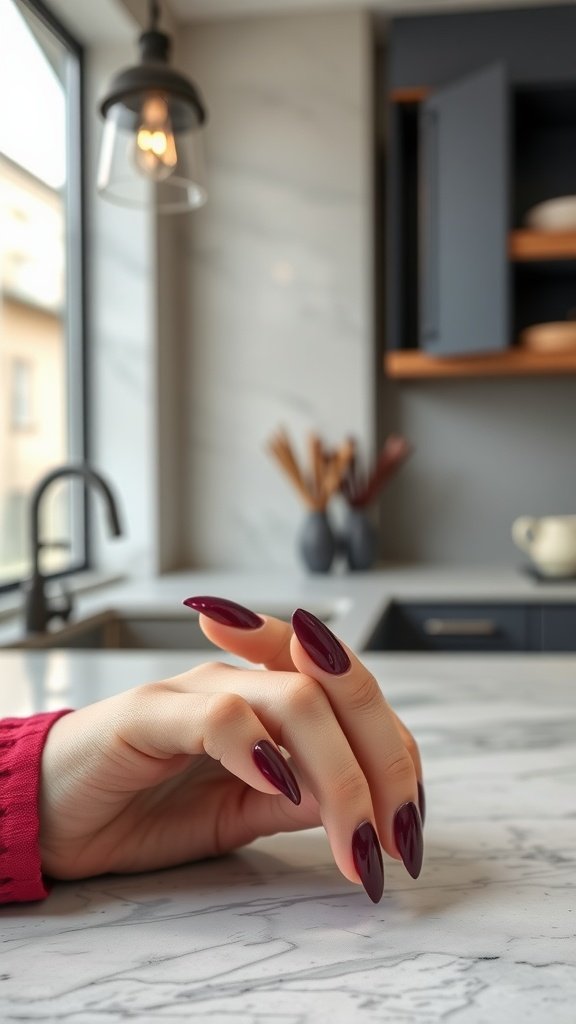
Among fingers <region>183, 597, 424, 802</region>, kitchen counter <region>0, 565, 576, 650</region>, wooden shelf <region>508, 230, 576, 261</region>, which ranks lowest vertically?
kitchen counter <region>0, 565, 576, 650</region>

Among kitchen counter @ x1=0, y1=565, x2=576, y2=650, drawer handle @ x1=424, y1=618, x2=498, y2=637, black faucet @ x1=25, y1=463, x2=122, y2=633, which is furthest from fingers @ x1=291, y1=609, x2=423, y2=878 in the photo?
drawer handle @ x1=424, y1=618, x2=498, y2=637

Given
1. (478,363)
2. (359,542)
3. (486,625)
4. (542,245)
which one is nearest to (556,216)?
(542,245)

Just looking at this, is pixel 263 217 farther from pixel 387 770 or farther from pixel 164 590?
pixel 387 770

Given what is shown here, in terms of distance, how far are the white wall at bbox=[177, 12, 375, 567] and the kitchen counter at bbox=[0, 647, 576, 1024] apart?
2316mm

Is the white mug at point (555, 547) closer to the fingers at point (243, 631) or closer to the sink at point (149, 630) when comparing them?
the sink at point (149, 630)

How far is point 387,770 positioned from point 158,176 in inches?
54.4

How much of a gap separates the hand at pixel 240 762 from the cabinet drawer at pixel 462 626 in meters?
1.84

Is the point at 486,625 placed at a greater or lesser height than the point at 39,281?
lesser

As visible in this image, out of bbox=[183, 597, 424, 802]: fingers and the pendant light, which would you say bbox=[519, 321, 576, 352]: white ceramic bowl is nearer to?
the pendant light

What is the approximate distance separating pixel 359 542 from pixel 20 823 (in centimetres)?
234

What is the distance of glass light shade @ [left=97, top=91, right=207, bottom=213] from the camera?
1.55 meters

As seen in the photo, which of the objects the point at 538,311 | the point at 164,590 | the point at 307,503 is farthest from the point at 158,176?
the point at 538,311

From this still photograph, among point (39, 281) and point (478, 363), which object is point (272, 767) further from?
point (478, 363)

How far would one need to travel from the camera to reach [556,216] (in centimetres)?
274
